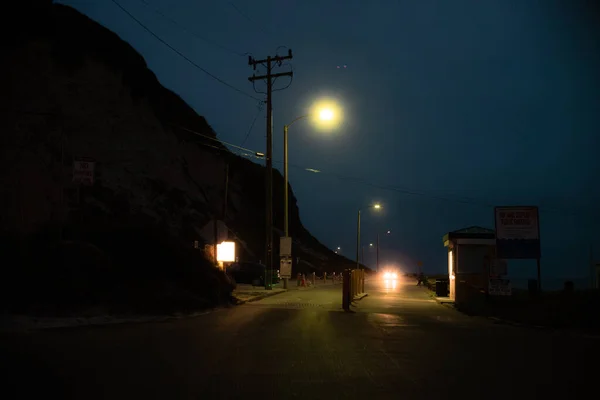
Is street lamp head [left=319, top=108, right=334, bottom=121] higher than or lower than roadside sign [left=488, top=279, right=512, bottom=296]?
higher

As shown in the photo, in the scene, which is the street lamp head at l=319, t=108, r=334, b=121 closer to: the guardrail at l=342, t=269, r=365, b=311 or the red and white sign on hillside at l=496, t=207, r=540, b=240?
the guardrail at l=342, t=269, r=365, b=311

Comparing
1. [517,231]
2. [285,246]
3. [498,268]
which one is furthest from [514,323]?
[285,246]

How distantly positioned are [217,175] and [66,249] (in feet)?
136

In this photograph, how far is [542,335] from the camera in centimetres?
1520

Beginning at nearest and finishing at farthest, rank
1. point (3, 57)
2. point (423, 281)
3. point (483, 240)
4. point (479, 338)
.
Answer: point (479, 338) < point (483, 240) < point (3, 57) < point (423, 281)

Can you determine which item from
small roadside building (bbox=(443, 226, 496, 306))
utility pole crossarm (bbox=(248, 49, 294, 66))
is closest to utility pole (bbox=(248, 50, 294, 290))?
utility pole crossarm (bbox=(248, 49, 294, 66))

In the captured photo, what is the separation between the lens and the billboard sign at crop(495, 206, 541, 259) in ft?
75.3

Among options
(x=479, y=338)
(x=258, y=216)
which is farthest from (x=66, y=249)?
(x=258, y=216)

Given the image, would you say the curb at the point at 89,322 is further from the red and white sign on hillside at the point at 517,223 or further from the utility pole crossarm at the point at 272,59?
the utility pole crossarm at the point at 272,59

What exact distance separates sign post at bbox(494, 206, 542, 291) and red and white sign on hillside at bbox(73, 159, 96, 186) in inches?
608

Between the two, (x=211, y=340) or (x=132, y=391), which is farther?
(x=211, y=340)

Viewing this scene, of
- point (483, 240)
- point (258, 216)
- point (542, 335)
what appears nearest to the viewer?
point (542, 335)

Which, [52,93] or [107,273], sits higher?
[52,93]

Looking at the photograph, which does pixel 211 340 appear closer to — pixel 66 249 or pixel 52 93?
pixel 66 249
